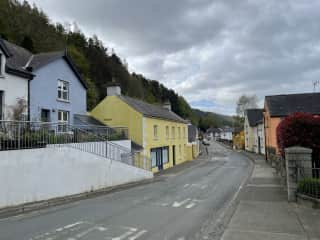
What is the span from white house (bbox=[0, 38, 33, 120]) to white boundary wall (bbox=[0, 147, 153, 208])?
643 cm

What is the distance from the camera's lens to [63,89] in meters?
22.5

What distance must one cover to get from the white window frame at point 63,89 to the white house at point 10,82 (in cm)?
331

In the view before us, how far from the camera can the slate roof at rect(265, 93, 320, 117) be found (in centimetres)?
3288

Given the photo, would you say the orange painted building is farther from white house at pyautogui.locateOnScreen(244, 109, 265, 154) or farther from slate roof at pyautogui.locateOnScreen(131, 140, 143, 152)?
slate roof at pyautogui.locateOnScreen(131, 140, 143, 152)

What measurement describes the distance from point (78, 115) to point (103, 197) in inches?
501

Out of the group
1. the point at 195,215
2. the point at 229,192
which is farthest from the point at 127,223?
the point at 229,192

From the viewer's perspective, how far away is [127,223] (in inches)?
321

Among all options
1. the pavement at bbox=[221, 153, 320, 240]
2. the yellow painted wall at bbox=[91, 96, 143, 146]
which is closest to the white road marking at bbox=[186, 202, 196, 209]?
the pavement at bbox=[221, 153, 320, 240]

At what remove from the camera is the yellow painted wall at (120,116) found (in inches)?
1044

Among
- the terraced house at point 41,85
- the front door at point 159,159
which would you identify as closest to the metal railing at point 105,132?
the terraced house at point 41,85

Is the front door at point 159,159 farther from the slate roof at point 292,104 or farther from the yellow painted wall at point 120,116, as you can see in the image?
the slate roof at point 292,104

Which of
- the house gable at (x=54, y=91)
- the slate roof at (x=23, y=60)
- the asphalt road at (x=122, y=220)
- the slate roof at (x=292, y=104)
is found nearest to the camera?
the asphalt road at (x=122, y=220)

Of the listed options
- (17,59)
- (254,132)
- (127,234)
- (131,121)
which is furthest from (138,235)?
(254,132)

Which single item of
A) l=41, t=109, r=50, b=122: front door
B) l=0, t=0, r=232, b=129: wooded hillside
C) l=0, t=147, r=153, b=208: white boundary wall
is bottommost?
l=0, t=147, r=153, b=208: white boundary wall
